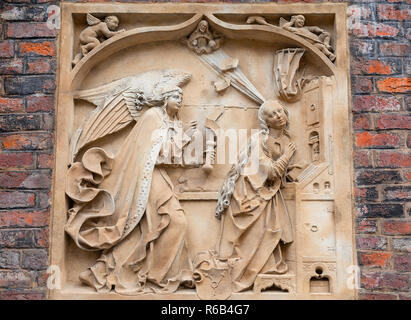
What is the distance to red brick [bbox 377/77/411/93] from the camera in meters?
4.90

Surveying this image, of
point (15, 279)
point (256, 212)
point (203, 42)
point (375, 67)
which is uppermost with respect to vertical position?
point (203, 42)

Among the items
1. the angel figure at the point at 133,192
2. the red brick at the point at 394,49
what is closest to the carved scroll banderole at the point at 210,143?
the angel figure at the point at 133,192

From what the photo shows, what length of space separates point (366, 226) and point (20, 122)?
247cm

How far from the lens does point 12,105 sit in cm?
490

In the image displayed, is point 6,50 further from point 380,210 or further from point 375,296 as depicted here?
point 375,296

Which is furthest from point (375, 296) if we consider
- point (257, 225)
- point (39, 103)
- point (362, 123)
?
point (39, 103)

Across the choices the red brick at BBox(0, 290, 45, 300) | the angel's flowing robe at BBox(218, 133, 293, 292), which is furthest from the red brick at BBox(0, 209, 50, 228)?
the angel's flowing robe at BBox(218, 133, 293, 292)

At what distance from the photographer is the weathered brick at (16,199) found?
4.73 m

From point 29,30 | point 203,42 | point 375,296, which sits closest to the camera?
point 375,296

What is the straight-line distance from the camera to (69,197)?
15.8 ft

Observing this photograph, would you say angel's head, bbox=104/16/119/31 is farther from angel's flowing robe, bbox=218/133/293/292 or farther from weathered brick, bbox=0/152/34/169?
angel's flowing robe, bbox=218/133/293/292

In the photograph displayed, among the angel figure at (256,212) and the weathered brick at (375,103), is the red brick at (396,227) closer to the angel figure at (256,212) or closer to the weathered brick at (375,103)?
the angel figure at (256,212)

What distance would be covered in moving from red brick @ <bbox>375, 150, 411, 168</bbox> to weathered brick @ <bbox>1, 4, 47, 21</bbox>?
8.40 ft
